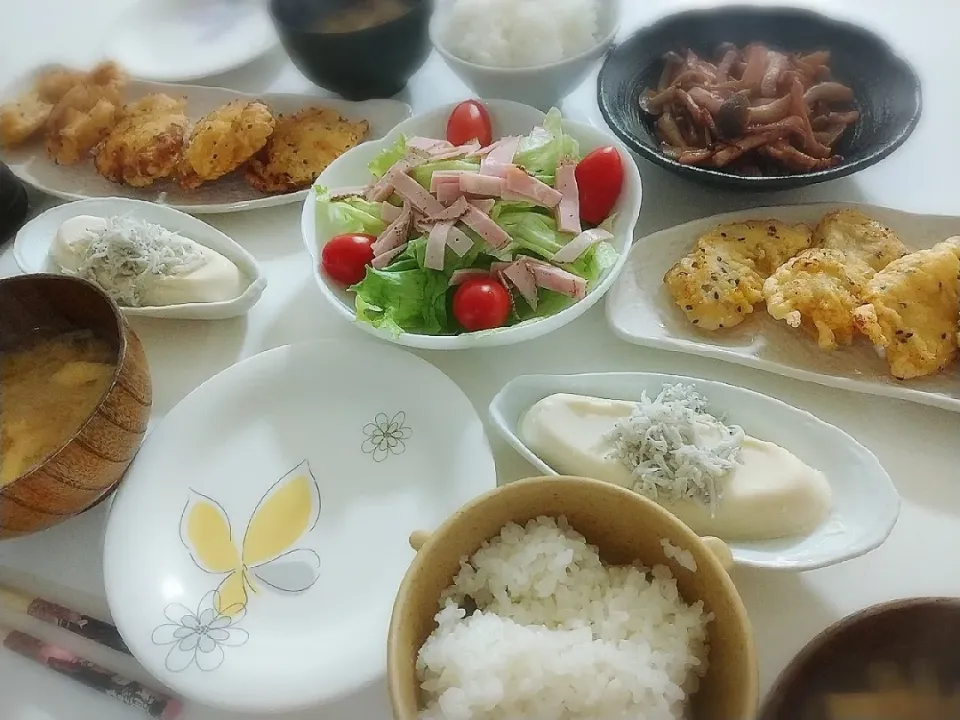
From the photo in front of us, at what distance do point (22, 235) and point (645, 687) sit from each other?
110cm

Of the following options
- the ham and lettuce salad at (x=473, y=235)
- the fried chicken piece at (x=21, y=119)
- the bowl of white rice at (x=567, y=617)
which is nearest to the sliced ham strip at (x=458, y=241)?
the ham and lettuce salad at (x=473, y=235)

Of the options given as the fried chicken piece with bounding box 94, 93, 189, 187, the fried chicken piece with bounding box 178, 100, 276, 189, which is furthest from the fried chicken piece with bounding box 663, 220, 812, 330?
the fried chicken piece with bounding box 94, 93, 189, 187

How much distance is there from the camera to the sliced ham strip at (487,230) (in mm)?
1038

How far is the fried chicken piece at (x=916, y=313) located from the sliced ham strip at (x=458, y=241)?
494 mm

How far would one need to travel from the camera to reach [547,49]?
1.28 m

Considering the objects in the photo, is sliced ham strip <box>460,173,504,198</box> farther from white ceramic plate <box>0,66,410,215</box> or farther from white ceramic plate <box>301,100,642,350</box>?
white ceramic plate <box>0,66,410,215</box>

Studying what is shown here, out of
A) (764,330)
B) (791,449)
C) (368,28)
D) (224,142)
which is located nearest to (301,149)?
(224,142)

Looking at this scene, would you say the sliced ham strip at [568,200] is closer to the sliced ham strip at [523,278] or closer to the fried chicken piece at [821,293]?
the sliced ham strip at [523,278]

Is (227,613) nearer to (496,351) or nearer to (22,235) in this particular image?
(496,351)

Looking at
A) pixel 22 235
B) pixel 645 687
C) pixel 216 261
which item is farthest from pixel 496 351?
pixel 22 235

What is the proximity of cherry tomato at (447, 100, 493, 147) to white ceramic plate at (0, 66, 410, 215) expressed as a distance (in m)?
0.16

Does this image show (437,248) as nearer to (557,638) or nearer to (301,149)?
(301,149)

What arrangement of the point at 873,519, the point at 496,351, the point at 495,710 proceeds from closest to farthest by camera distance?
the point at 495,710 < the point at 873,519 < the point at 496,351

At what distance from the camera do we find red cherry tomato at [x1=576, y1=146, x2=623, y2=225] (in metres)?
1.10
